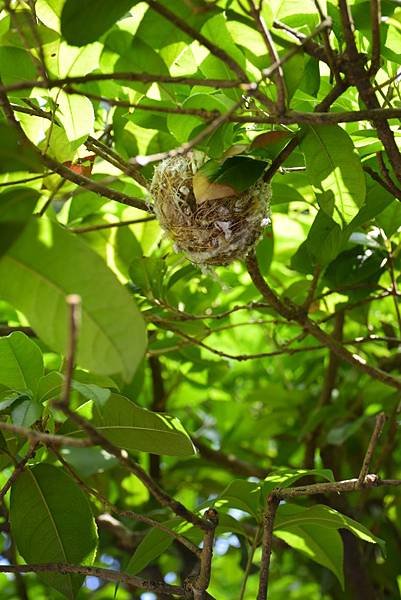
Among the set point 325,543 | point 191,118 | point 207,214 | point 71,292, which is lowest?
point 325,543

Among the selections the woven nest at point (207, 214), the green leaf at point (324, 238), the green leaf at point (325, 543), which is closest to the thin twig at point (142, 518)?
the green leaf at point (325, 543)

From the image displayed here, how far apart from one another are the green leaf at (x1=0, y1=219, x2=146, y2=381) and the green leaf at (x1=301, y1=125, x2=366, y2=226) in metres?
0.44

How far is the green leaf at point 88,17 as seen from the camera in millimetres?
858

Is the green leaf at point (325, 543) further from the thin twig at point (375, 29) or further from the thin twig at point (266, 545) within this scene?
the thin twig at point (375, 29)

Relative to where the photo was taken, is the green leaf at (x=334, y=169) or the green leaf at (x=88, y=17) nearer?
the green leaf at (x=88, y=17)

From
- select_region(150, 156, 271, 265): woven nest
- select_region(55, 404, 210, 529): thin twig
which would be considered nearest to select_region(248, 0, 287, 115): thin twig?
select_region(150, 156, 271, 265): woven nest

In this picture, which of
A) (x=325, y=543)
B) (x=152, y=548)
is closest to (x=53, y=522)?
(x=152, y=548)

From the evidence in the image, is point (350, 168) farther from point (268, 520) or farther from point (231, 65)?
point (268, 520)

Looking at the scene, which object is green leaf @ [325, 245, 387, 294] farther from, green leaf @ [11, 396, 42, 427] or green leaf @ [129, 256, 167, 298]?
green leaf @ [11, 396, 42, 427]

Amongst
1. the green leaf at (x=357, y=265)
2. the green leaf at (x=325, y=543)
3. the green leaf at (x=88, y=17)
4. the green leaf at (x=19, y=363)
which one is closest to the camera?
the green leaf at (x=88, y=17)

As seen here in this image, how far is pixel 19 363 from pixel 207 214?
31 cm

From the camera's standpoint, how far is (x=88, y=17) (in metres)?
0.86

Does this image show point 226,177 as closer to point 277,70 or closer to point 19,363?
point 277,70

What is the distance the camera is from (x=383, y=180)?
1.19 m
